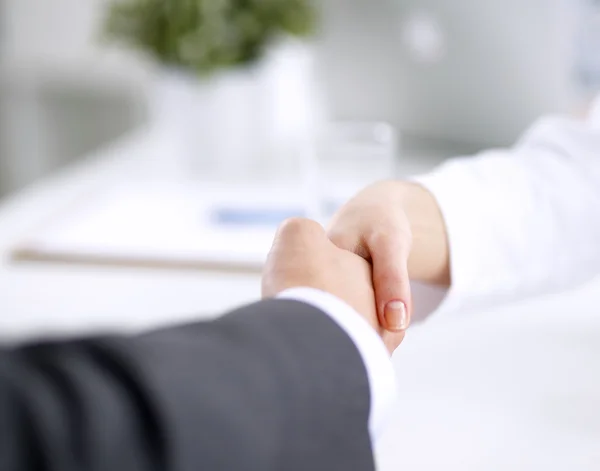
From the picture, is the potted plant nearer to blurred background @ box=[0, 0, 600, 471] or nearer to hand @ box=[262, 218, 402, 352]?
blurred background @ box=[0, 0, 600, 471]

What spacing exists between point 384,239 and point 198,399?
0.26 metres

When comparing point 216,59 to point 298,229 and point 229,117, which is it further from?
point 298,229

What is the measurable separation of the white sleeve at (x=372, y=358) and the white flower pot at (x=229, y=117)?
81 cm

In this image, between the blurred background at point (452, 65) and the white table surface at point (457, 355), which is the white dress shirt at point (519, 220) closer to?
the white table surface at point (457, 355)

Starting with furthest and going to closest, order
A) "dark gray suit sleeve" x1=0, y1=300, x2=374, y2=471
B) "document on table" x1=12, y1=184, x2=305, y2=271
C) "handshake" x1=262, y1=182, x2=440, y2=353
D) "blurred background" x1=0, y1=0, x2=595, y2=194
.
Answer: "blurred background" x1=0, y1=0, x2=595, y2=194 < "document on table" x1=12, y1=184, x2=305, y2=271 < "handshake" x1=262, y1=182, x2=440, y2=353 < "dark gray suit sleeve" x1=0, y1=300, x2=374, y2=471

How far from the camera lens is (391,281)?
0.49 meters

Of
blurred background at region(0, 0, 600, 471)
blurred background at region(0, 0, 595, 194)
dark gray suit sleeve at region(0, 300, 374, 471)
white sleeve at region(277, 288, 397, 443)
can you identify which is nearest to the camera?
dark gray suit sleeve at region(0, 300, 374, 471)

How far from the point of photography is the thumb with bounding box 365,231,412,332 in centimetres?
47

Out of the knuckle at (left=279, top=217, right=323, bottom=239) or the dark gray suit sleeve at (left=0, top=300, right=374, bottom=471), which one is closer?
the dark gray suit sleeve at (left=0, top=300, right=374, bottom=471)

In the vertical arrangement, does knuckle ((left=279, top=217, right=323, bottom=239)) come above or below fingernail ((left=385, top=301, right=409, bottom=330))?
above

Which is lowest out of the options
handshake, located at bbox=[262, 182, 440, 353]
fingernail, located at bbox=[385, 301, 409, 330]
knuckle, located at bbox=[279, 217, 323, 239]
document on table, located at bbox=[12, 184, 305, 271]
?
document on table, located at bbox=[12, 184, 305, 271]

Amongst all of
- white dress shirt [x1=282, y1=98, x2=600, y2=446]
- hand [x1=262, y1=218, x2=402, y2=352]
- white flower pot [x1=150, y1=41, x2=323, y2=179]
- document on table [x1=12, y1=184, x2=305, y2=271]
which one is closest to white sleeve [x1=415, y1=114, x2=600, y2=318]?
white dress shirt [x1=282, y1=98, x2=600, y2=446]

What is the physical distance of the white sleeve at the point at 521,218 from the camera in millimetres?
621

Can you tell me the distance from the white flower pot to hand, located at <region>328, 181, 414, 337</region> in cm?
62
